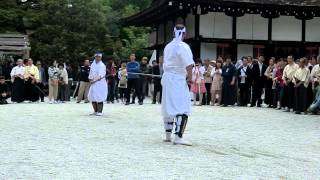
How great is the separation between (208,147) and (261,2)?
1818cm

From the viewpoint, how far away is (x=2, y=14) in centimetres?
3859

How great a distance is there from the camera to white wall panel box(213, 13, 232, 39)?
2803 cm

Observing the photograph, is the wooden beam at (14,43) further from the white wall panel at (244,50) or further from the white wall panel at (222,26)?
the white wall panel at (244,50)

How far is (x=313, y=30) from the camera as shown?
29.2 metres

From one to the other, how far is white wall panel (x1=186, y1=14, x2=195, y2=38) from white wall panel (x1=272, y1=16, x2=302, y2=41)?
3.92m

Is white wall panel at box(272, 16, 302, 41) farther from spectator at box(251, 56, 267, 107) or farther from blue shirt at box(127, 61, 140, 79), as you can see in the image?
blue shirt at box(127, 61, 140, 79)

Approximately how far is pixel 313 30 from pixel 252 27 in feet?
10.3

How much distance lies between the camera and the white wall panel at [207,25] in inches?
1096

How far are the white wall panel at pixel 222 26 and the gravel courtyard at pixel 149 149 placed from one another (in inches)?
520

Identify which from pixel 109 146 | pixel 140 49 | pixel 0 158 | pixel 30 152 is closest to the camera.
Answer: pixel 0 158

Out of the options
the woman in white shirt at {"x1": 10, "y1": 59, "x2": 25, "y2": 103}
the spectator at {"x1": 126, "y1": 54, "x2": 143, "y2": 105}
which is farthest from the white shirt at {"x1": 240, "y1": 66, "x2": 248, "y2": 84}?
the woman in white shirt at {"x1": 10, "y1": 59, "x2": 25, "y2": 103}

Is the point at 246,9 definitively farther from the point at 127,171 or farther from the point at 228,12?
the point at 127,171

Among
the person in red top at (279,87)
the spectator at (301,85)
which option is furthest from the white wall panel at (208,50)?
the spectator at (301,85)

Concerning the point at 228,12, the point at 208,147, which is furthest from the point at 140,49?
the point at 208,147
